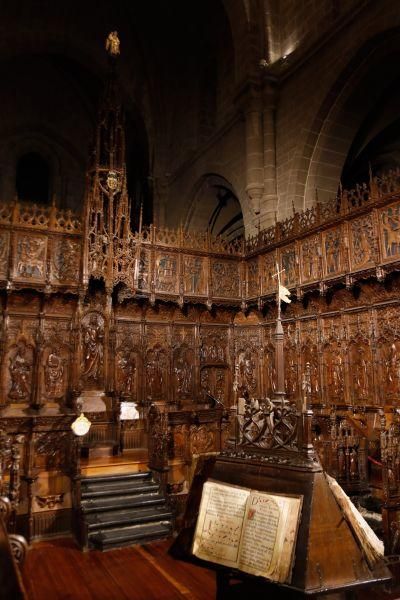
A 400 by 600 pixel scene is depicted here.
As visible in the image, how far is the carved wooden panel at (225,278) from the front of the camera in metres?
12.0

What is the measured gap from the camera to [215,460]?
10.3 feet

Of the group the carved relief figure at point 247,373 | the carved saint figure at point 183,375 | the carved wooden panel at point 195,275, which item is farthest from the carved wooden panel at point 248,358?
the carved wooden panel at point 195,275

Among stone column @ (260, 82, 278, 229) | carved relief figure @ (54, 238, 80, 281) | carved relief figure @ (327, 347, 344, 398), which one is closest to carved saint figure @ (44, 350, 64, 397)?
carved relief figure @ (54, 238, 80, 281)

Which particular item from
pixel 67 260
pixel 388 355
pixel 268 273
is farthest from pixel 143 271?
pixel 388 355

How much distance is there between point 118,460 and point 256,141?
9245mm

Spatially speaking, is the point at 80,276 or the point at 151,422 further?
the point at 80,276

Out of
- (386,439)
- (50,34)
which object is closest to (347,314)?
(386,439)

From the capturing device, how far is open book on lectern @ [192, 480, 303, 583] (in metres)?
2.44

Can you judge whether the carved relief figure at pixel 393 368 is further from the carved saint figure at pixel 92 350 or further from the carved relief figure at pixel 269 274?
the carved saint figure at pixel 92 350

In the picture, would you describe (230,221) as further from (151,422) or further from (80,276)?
(151,422)

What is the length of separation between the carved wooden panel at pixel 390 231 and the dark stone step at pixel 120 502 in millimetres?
5579

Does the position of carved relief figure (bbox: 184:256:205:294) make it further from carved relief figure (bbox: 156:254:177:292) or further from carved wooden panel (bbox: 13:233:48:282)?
carved wooden panel (bbox: 13:233:48:282)

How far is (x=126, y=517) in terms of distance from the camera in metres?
6.98

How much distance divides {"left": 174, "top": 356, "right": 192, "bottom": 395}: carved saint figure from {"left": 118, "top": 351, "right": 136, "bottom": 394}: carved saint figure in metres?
1.11
